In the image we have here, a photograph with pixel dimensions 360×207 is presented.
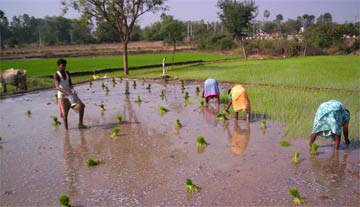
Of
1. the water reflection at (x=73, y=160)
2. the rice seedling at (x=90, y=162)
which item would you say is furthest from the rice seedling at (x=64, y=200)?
the rice seedling at (x=90, y=162)

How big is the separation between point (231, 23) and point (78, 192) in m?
35.5

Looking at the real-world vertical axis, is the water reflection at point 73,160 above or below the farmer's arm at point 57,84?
below

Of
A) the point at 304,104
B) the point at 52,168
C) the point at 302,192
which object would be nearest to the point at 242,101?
the point at 304,104

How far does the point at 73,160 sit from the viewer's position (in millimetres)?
6602

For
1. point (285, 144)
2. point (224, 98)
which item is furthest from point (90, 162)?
point (224, 98)

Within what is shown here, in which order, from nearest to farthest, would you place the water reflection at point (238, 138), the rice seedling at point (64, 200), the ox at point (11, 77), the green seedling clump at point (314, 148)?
1. the rice seedling at point (64, 200)
2. the green seedling clump at point (314, 148)
3. the water reflection at point (238, 138)
4. the ox at point (11, 77)

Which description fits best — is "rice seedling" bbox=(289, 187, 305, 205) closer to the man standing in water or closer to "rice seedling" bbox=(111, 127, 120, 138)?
"rice seedling" bbox=(111, 127, 120, 138)

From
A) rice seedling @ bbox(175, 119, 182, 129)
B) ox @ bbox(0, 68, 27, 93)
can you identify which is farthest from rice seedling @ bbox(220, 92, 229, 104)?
ox @ bbox(0, 68, 27, 93)

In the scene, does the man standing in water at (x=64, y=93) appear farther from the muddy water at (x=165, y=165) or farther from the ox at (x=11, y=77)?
the ox at (x=11, y=77)

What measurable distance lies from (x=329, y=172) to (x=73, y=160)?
451 centimetres

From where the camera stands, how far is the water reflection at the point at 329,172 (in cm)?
511

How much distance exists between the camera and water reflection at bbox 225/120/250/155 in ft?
23.0

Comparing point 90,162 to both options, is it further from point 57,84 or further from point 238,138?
point 238,138

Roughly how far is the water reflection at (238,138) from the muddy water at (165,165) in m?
0.02
